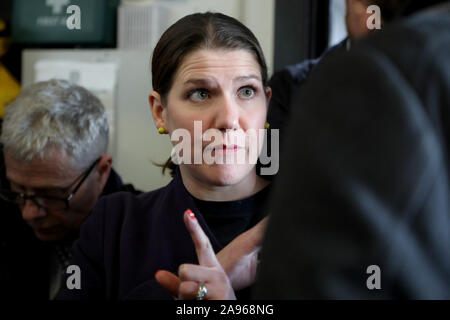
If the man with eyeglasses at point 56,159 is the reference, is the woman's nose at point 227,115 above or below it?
above

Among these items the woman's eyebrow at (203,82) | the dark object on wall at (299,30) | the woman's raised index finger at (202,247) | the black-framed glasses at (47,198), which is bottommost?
the black-framed glasses at (47,198)

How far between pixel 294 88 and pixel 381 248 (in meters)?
0.90

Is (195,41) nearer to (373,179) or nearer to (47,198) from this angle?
(373,179)

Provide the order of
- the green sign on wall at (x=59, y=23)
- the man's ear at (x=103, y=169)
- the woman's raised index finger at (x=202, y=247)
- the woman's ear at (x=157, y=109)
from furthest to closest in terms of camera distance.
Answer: the green sign on wall at (x=59, y=23) < the man's ear at (x=103, y=169) < the woman's ear at (x=157, y=109) < the woman's raised index finger at (x=202, y=247)

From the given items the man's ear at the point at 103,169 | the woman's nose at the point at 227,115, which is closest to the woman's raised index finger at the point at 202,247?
the woman's nose at the point at 227,115

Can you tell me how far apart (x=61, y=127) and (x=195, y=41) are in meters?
0.60

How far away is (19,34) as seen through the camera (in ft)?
5.84

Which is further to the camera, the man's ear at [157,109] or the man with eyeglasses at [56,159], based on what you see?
the man with eyeglasses at [56,159]

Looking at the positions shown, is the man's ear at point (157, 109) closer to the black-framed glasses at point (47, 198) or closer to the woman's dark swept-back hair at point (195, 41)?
the woman's dark swept-back hair at point (195, 41)

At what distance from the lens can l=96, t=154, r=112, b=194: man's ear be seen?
122 cm

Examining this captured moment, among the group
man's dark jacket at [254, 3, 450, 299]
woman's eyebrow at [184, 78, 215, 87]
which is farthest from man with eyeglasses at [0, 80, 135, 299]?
man's dark jacket at [254, 3, 450, 299]

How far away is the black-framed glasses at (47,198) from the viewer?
125cm

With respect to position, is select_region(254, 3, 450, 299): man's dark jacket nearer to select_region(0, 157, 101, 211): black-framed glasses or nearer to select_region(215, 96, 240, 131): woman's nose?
select_region(215, 96, 240, 131): woman's nose
